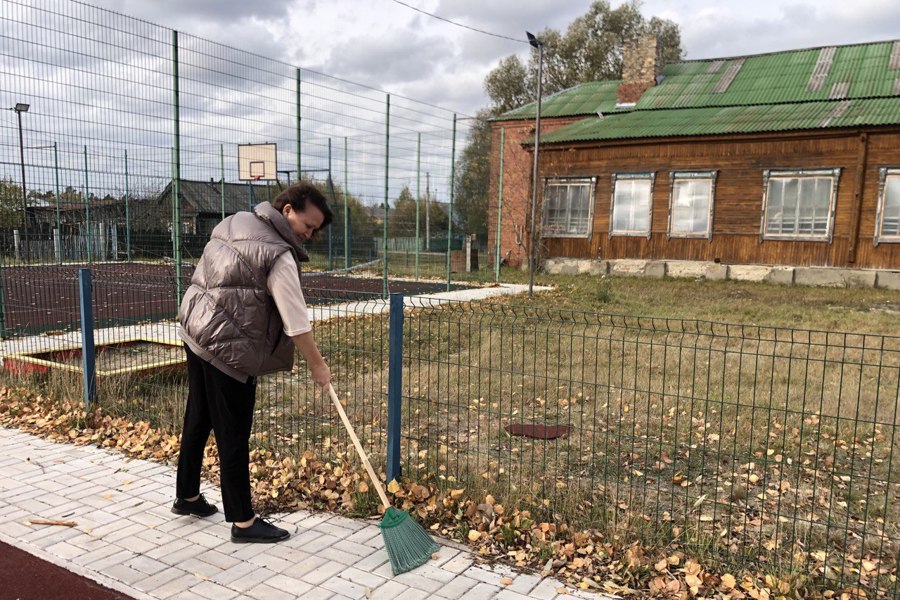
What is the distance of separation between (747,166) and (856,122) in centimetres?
286

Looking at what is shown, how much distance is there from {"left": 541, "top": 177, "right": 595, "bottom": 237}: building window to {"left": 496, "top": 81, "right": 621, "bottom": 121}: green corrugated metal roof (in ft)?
12.5

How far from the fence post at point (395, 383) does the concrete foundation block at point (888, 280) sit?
1767 cm

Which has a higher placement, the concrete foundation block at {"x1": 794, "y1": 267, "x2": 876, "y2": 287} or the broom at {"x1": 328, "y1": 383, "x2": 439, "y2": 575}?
the concrete foundation block at {"x1": 794, "y1": 267, "x2": 876, "y2": 287}

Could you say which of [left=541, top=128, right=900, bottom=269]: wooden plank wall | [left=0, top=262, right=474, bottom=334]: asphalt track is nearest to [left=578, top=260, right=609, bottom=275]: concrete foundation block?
[left=541, top=128, right=900, bottom=269]: wooden plank wall

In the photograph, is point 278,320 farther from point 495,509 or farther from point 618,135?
point 618,135

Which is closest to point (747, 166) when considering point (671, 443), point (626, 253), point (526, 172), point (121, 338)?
point (626, 253)

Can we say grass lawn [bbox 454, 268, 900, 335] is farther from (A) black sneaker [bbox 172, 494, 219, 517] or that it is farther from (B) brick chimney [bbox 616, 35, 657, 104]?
(B) brick chimney [bbox 616, 35, 657, 104]

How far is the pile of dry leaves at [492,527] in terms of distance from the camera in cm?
305

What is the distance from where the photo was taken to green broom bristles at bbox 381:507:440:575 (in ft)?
10.7

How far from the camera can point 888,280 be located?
17438mm

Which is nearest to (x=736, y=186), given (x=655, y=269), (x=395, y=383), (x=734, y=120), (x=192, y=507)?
(x=734, y=120)

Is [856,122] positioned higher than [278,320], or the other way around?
[856,122]

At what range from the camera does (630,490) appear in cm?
410

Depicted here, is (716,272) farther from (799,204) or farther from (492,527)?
(492,527)
